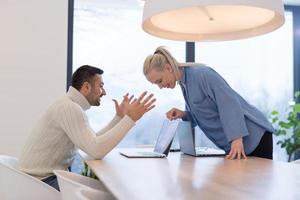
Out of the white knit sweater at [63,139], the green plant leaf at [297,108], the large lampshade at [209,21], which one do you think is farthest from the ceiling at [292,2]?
the white knit sweater at [63,139]

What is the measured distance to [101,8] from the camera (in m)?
4.02

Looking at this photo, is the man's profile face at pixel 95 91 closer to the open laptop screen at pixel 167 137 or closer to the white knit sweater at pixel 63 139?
the white knit sweater at pixel 63 139

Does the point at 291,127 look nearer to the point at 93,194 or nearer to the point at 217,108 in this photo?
the point at 217,108

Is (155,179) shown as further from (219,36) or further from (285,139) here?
(285,139)

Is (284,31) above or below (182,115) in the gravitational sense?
above

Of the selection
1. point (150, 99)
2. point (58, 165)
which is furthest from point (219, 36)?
point (58, 165)

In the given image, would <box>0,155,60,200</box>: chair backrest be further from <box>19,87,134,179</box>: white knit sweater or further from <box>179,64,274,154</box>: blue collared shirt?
<box>179,64,274,154</box>: blue collared shirt

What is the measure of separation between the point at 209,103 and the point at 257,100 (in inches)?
104

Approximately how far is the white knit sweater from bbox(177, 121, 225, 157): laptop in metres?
0.38

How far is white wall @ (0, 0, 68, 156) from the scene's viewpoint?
11.2 ft

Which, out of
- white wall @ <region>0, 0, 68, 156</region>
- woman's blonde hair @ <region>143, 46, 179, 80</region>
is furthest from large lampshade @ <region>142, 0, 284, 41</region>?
white wall @ <region>0, 0, 68, 156</region>

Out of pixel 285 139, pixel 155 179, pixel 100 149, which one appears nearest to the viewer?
pixel 155 179

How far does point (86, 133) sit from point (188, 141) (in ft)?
2.00

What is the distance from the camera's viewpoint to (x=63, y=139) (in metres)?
2.06
